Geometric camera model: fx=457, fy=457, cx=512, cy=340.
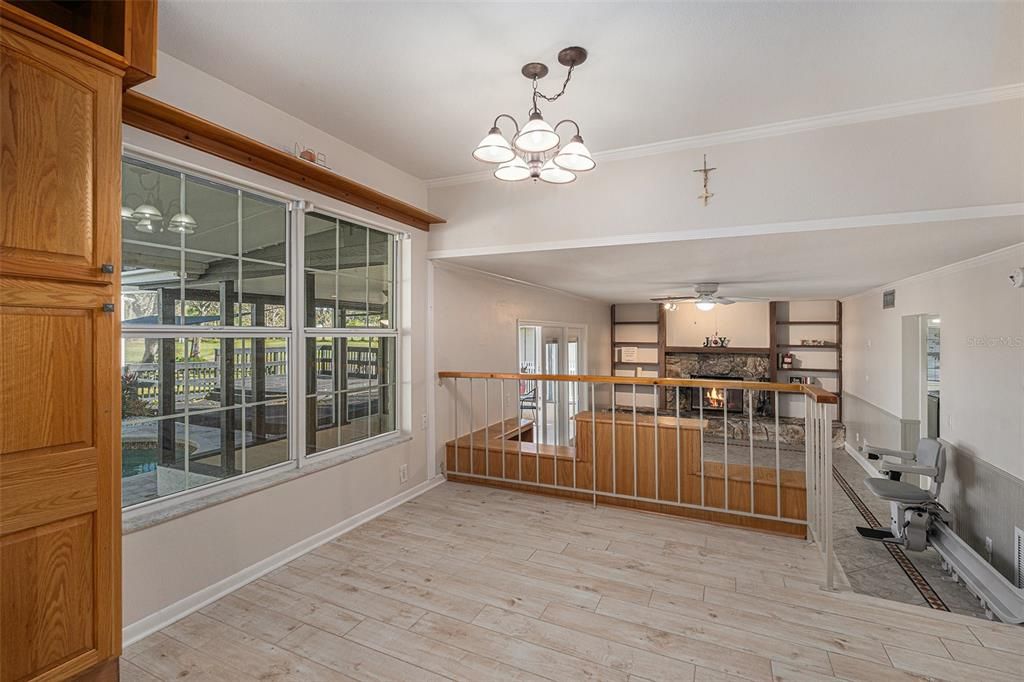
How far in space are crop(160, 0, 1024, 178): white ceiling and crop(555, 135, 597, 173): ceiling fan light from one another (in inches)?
17.3

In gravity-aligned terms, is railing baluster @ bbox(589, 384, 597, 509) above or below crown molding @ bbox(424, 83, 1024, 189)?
below

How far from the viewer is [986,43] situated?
2082 millimetres

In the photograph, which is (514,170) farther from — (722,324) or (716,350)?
(722,324)

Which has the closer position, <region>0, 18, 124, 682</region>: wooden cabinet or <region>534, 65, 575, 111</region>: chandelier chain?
<region>0, 18, 124, 682</region>: wooden cabinet

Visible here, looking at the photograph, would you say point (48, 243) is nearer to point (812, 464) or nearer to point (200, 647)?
point (200, 647)

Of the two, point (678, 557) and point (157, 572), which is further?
point (678, 557)

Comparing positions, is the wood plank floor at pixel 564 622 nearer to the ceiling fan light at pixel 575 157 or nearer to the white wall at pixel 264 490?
the white wall at pixel 264 490

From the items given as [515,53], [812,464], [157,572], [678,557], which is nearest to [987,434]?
[812,464]

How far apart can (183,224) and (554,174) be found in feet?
6.34

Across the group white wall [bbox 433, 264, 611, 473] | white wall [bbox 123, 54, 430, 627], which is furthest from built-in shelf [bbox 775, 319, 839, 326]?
white wall [bbox 123, 54, 430, 627]

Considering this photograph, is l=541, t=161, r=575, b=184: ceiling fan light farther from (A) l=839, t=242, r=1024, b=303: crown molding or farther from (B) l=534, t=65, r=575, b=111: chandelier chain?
(A) l=839, t=242, r=1024, b=303: crown molding

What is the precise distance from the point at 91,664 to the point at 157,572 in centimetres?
70

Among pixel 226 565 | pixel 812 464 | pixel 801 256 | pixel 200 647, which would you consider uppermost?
pixel 801 256

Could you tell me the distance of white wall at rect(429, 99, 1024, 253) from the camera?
8.34ft
